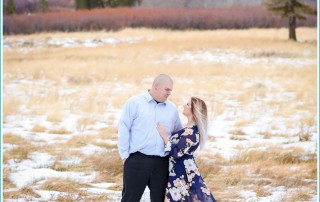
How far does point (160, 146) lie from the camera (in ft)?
11.1

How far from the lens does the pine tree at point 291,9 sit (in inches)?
570

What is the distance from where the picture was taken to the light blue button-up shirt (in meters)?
3.35

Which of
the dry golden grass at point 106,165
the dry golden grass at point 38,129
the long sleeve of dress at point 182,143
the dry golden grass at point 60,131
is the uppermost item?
the long sleeve of dress at point 182,143

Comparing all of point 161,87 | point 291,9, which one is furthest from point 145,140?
point 291,9

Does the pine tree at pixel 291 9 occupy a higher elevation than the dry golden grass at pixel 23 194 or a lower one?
higher

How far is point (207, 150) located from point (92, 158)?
1.45 m

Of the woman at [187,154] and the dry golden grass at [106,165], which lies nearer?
the woman at [187,154]

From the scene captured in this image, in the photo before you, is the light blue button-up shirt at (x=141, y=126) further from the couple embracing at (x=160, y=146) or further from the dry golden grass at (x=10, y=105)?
the dry golden grass at (x=10, y=105)

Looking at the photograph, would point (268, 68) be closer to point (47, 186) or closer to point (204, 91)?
point (204, 91)

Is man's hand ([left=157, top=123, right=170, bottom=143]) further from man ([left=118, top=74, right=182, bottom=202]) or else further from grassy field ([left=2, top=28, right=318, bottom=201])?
grassy field ([left=2, top=28, right=318, bottom=201])

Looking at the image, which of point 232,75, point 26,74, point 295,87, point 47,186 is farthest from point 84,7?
point 47,186

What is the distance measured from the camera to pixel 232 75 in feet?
42.4

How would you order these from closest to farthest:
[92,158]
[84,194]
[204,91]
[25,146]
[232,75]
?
1. [84,194]
2. [92,158]
3. [25,146]
4. [204,91]
5. [232,75]

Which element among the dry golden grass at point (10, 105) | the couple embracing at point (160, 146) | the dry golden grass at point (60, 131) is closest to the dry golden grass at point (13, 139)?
the dry golden grass at point (60, 131)
